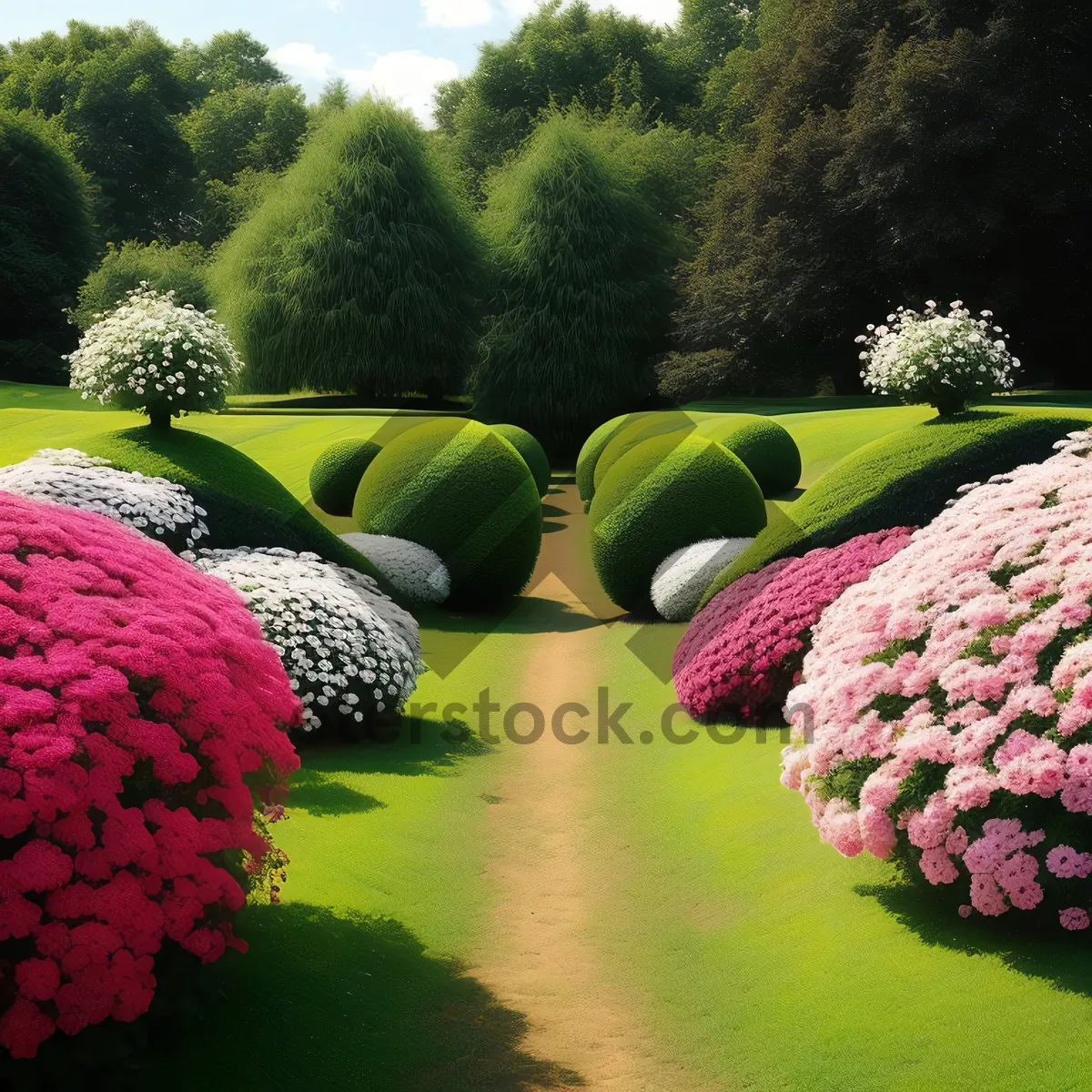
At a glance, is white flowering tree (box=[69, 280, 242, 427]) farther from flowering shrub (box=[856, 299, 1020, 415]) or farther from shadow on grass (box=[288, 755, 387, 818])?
flowering shrub (box=[856, 299, 1020, 415])

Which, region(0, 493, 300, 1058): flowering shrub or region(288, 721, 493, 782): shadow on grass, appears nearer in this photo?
region(0, 493, 300, 1058): flowering shrub

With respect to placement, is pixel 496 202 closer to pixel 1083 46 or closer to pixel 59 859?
pixel 1083 46

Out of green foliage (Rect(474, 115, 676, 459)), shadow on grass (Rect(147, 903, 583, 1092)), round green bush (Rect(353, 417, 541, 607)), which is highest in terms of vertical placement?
green foliage (Rect(474, 115, 676, 459))

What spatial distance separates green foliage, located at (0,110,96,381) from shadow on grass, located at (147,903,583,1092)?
140 ft

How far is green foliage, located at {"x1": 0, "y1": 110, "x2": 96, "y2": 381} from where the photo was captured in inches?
1713

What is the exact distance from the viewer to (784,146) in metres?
30.4

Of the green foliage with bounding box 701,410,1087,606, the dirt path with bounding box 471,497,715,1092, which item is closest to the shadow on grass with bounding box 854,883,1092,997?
the dirt path with bounding box 471,497,715,1092

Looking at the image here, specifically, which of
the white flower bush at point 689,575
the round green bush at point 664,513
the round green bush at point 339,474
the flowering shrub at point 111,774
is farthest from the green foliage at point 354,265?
the flowering shrub at point 111,774

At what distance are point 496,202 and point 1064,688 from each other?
30886 millimetres

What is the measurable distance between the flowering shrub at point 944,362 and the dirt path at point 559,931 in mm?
5288

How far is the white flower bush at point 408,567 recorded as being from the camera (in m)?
13.4

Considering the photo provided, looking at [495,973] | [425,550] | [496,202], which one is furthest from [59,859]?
→ [496,202]

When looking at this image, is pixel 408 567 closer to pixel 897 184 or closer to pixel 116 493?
pixel 116 493

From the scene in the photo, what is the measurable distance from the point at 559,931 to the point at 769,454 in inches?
603
